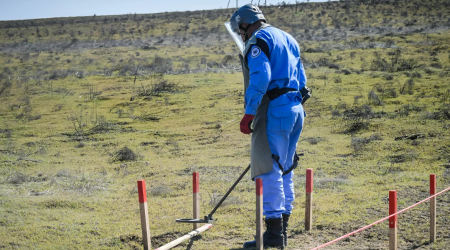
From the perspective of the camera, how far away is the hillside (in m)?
5.38

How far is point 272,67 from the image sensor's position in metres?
4.24

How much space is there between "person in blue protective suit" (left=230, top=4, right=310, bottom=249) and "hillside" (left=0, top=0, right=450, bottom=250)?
72cm

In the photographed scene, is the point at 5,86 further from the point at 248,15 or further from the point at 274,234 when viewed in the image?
the point at 274,234

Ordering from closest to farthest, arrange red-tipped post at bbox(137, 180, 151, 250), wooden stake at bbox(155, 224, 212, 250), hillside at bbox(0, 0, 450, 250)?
1. red-tipped post at bbox(137, 180, 151, 250)
2. wooden stake at bbox(155, 224, 212, 250)
3. hillside at bbox(0, 0, 450, 250)

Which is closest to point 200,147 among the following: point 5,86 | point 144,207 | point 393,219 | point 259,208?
point 144,207

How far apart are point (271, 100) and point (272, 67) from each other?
300mm

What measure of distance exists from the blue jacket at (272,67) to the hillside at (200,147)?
5.25 feet

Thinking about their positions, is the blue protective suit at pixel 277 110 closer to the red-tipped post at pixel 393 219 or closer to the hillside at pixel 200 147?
the hillside at pixel 200 147

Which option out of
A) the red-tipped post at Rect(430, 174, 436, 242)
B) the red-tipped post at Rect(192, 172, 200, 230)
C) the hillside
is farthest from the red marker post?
the red-tipped post at Rect(430, 174, 436, 242)

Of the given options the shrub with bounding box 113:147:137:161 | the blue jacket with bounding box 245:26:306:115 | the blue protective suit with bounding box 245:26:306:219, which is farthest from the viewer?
the shrub with bounding box 113:147:137:161

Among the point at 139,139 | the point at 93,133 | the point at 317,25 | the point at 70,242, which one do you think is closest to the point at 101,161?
the point at 139,139

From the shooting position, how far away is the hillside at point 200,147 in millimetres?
5383

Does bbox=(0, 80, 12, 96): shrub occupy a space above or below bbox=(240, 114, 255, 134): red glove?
above

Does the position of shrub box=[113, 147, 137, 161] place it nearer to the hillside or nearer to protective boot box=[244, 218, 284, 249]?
the hillside
